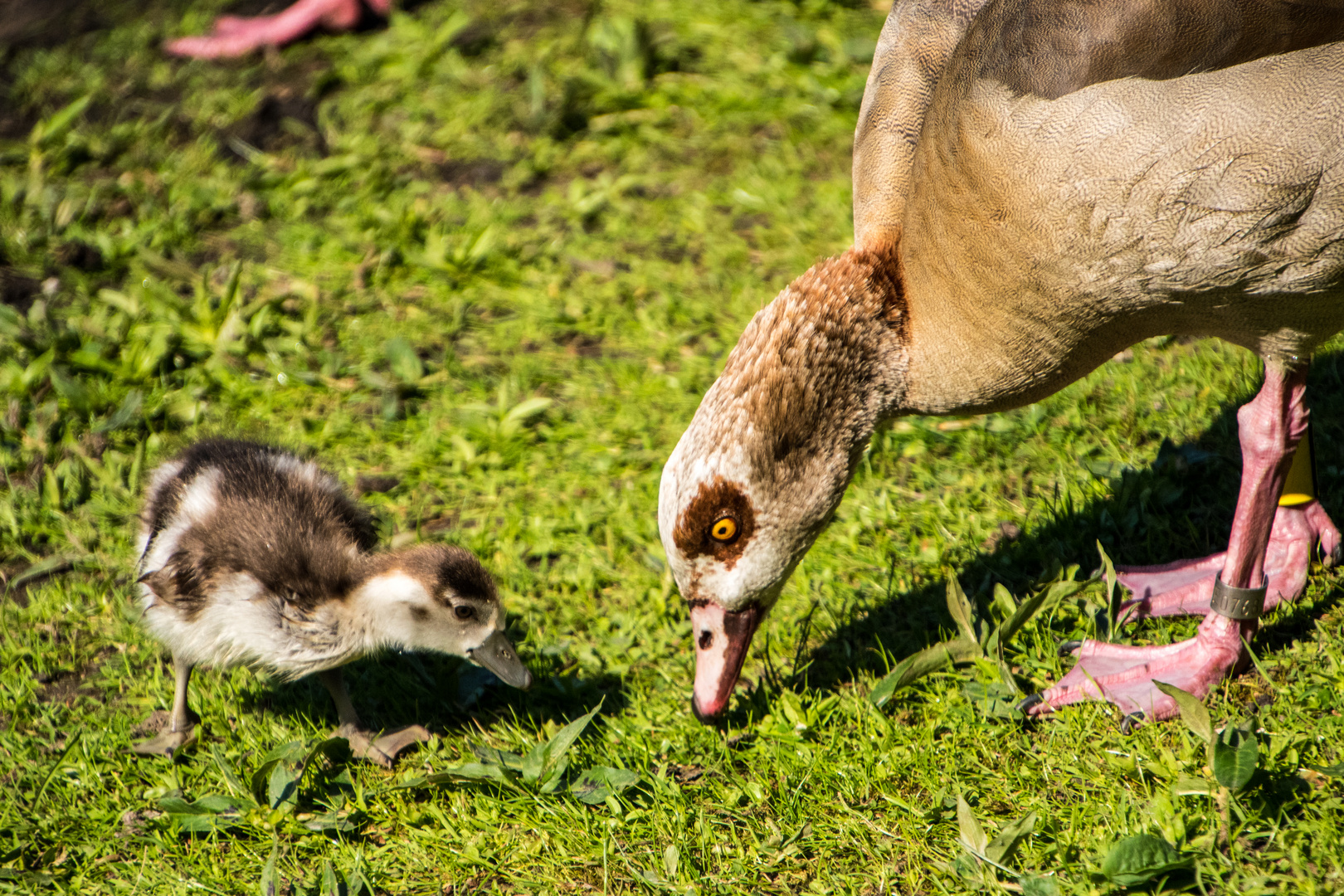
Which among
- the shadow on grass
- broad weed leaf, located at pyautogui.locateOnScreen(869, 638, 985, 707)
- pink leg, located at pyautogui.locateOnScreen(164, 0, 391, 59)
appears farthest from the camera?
pink leg, located at pyautogui.locateOnScreen(164, 0, 391, 59)

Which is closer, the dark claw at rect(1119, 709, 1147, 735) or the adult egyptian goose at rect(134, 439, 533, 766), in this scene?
the dark claw at rect(1119, 709, 1147, 735)

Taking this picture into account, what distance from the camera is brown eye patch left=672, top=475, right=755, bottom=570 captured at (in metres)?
3.30

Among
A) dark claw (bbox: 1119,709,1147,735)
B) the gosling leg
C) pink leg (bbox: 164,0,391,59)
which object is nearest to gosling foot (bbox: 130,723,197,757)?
the gosling leg

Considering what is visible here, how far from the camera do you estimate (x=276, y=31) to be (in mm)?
8000

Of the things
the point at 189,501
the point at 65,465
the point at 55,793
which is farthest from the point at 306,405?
the point at 55,793

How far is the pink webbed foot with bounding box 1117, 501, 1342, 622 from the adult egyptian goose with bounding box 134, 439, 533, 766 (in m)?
2.05

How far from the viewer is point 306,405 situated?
5301mm

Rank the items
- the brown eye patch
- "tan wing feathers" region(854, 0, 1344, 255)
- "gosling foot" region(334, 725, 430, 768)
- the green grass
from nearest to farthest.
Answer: "tan wing feathers" region(854, 0, 1344, 255) → the green grass → the brown eye patch → "gosling foot" region(334, 725, 430, 768)

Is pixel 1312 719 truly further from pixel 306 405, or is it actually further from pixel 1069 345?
pixel 306 405

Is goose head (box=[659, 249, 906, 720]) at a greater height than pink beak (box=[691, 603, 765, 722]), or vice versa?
goose head (box=[659, 249, 906, 720])

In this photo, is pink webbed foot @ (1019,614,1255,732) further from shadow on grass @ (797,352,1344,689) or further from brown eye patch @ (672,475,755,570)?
brown eye patch @ (672,475,755,570)

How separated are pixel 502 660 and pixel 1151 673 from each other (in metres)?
2.02

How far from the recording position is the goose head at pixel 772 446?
10.9 ft

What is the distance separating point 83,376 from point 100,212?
1.65m
